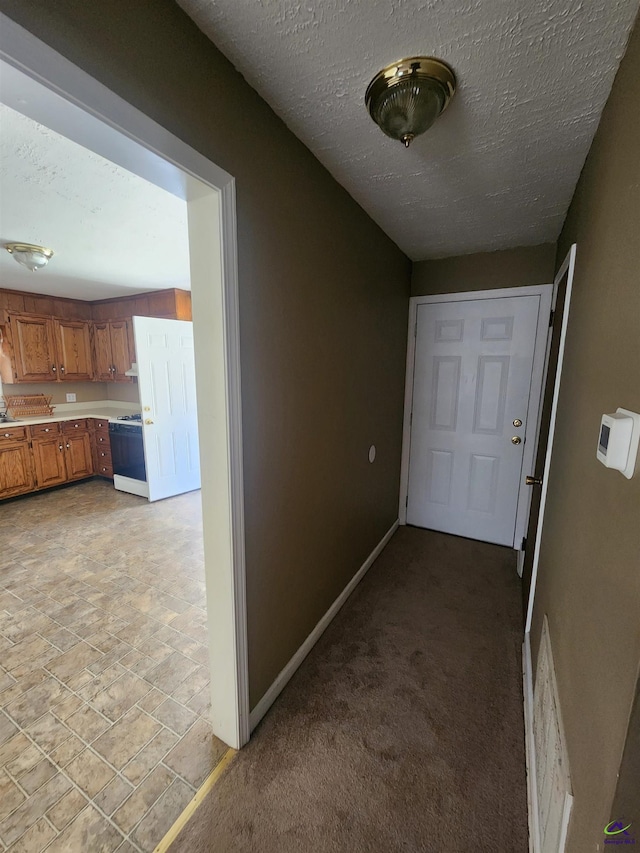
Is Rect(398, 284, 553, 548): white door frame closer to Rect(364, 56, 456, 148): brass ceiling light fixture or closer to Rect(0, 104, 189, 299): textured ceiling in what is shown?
Rect(364, 56, 456, 148): brass ceiling light fixture

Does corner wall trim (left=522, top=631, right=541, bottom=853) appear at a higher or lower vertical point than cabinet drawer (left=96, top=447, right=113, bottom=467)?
lower

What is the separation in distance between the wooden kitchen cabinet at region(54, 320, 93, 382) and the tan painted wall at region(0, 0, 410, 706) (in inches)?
168

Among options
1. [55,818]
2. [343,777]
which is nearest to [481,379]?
[343,777]

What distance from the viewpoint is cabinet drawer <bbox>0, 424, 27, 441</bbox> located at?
3781mm

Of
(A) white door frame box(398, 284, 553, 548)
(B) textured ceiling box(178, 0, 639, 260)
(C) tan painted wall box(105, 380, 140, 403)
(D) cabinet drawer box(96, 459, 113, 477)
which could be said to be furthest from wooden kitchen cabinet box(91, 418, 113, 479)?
(B) textured ceiling box(178, 0, 639, 260)

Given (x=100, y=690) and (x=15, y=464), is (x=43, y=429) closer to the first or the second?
(x=15, y=464)

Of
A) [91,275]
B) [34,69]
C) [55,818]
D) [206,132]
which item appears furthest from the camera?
[91,275]

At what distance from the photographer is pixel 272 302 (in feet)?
4.44

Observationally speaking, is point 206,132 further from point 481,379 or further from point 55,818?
point 481,379

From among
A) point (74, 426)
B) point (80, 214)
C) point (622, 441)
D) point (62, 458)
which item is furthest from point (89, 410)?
point (622, 441)

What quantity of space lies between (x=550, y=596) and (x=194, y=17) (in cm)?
214

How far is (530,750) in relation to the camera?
135 centimetres

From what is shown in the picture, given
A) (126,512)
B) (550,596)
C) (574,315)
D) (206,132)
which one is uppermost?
(206,132)

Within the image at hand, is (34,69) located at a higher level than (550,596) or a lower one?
higher
